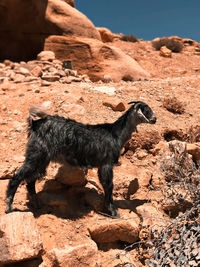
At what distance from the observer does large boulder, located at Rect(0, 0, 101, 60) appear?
11.6 metres

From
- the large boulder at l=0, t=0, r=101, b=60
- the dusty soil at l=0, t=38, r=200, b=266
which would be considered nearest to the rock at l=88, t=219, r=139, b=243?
the dusty soil at l=0, t=38, r=200, b=266

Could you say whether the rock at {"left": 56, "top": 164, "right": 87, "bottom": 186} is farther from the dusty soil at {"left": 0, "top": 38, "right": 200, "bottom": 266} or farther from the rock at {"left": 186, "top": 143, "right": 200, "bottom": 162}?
the rock at {"left": 186, "top": 143, "right": 200, "bottom": 162}

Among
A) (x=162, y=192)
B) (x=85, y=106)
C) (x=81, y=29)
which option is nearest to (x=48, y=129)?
(x=162, y=192)

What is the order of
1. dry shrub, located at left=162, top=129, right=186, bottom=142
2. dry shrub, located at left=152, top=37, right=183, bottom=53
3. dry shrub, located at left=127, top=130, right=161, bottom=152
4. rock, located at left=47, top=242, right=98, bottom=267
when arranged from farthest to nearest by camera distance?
dry shrub, located at left=152, top=37, right=183, bottom=53, dry shrub, located at left=162, top=129, right=186, bottom=142, dry shrub, located at left=127, top=130, right=161, bottom=152, rock, located at left=47, top=242, right=98, bottom=267

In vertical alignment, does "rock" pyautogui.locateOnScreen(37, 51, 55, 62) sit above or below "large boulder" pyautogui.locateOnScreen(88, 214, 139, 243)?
above

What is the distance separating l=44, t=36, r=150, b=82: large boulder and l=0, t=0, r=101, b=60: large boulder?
56 centimetres

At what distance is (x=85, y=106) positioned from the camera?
6.89 meters

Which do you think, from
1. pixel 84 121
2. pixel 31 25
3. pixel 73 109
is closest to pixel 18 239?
pixel 84 121

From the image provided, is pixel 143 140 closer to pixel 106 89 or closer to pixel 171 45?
pixel 106 89

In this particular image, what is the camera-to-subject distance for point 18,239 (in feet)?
10.1

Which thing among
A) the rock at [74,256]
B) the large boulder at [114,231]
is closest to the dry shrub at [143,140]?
the large boulder at [114,231]

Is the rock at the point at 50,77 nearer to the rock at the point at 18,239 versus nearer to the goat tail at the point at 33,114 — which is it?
the goat tail at the point at 33,114

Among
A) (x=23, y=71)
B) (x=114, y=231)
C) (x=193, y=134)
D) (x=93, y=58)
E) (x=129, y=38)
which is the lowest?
(x=114, y=231)

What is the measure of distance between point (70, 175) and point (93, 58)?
784 centimetres
